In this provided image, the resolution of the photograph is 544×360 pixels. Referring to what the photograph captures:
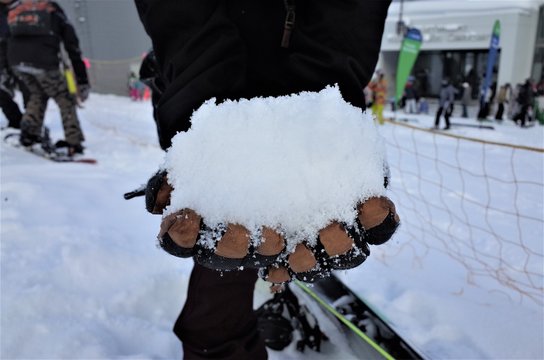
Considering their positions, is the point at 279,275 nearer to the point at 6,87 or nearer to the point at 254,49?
the point at 254,49

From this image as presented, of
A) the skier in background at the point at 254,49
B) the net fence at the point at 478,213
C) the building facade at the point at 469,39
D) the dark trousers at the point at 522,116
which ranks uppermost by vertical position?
the building facade at the point at 469,39

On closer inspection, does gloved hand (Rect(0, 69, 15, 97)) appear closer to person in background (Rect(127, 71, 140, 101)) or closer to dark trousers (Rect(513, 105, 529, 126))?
person in background (Rect(127, 71, 140, 101))

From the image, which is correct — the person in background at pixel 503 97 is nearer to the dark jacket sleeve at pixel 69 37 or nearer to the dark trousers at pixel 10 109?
the dark jacket sleeve at pixel 69 37

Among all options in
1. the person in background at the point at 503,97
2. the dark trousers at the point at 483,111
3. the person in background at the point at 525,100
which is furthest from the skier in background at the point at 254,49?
the person in background at the point at 503,97

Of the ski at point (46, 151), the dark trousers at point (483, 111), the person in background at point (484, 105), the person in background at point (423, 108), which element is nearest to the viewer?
the ski at point (46, 151)

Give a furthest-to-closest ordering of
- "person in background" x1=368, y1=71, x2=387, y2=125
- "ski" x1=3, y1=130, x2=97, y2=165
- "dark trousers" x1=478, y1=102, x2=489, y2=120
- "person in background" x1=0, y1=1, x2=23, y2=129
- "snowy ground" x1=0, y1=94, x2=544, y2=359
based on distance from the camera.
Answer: "dark trousers" x1=478, y1=102, x2=489, y2=120 < "person in background" x1=368, y1=71, x2=387, y2=125 < "person in background" x1=0, y1=1, x2=23, y2=129 < "ski" x1=3, y1=130, x2=97, y2=165 < "snowy ground" x1=0, y1=94, x2=544, y2=359

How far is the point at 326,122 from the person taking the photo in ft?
2.28

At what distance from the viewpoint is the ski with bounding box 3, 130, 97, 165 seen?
468 cm

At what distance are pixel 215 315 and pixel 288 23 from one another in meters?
0.74

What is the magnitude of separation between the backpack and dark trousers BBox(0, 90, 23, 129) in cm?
126

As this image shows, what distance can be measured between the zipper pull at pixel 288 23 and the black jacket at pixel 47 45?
4.67m

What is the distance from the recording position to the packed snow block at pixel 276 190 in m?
0.67

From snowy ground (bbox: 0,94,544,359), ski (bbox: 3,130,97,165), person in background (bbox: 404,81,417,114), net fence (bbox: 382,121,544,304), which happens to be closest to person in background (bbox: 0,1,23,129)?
ski (bbox: 3,130,97,165)

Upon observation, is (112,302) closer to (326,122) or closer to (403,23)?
(326,122)
